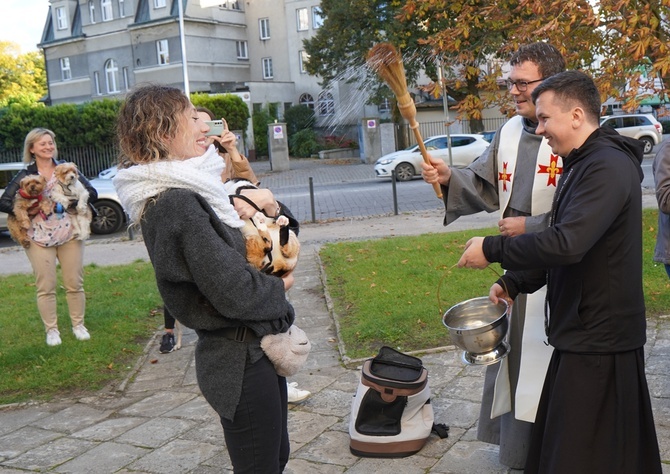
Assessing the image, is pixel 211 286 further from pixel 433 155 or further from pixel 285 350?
pixel 433 155

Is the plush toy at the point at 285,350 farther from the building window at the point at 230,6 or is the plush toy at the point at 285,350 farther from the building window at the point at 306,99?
the building window at the point at 230,6

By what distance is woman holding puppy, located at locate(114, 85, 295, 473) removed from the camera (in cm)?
286

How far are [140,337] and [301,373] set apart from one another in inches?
90.0

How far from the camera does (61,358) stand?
23.3 feet

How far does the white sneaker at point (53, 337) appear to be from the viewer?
24.7 ft

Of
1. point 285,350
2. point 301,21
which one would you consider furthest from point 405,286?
point 301,21

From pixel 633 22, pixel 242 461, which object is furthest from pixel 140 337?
pixel 633 22

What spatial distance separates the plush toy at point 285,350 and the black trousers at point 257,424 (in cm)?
4

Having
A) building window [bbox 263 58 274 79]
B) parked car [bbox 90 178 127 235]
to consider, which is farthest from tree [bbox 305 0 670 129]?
building window [bbox 263 58 274 79]

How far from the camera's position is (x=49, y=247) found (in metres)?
7.63

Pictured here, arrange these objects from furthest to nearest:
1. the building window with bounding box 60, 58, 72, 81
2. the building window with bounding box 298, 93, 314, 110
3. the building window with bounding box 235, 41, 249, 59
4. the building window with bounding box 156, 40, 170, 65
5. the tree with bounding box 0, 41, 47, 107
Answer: the tree with bounding box 0, 41, 47, 107 → the building window with bounding box 60, 58, 72, 81 → the building window with bounding box 235, 41, 249, 59 → the building window with bounding box 298, 93, 314, 110 → the building window with bounding box 156, 40, 170, 65

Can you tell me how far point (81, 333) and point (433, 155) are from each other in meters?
19.4

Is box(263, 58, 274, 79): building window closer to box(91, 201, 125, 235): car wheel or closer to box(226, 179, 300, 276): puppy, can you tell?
box(91, 201, 125, 235): car wheel

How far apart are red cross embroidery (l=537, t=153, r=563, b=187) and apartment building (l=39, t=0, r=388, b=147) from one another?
42.8 metres
